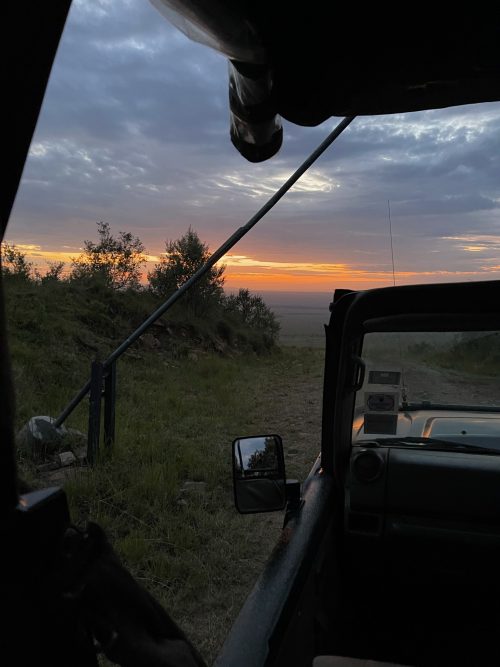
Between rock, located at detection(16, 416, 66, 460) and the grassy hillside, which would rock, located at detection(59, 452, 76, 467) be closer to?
rock, located at detection(16, 416, 66, 460)

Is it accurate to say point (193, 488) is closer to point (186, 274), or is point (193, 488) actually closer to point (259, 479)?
point (259, 479)

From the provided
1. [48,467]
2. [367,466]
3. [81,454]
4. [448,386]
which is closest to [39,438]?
[48,467]

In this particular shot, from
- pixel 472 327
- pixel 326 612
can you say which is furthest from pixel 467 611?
pixel 472 327

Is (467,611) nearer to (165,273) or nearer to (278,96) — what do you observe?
(278,96)

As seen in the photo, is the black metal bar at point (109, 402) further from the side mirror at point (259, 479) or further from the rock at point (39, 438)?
the side mirror at point (259, 479)

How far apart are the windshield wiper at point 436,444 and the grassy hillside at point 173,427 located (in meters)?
1.78

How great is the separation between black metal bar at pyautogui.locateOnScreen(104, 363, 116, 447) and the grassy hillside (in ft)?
0.46

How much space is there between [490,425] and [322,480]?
80 centimetres

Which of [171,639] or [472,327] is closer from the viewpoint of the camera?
[171,639]

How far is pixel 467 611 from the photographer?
2311mm

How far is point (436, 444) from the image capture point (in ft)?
8.18

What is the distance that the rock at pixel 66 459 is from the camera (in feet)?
19.3

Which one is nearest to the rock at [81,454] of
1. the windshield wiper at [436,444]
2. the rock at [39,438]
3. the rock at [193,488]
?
the rock at [39,438]

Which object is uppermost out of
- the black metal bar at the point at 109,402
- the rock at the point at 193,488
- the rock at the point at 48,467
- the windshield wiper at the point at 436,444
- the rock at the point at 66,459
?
the windshield wiper at the point at 436,444
